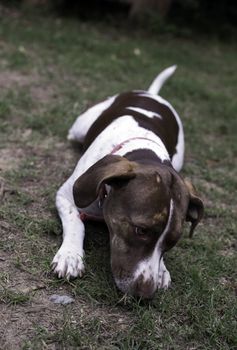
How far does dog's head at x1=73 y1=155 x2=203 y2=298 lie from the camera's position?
117 inches

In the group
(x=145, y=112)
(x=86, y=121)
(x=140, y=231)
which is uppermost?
(x=140, y=231)

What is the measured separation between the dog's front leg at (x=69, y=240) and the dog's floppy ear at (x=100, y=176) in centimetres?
31

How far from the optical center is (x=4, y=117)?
5.48 metres

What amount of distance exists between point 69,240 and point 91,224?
418mm

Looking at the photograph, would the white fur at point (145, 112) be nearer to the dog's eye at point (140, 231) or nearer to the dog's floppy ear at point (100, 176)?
the dog's floppy ear at point (100, 176)

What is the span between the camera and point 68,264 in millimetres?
3271

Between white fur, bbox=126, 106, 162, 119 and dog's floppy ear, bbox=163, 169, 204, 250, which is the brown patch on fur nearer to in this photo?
white fur, bbox=126, 106, 162, 119

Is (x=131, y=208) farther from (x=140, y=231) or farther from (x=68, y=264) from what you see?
(x=68, y=264)

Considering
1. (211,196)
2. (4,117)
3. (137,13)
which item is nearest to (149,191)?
(211,196)

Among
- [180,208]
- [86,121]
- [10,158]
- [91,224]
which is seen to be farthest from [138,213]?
[86,121]

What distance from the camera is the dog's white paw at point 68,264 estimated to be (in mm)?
3244

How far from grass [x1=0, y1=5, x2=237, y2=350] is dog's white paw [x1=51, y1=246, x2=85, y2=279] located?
0.05 m

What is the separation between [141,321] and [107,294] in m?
0.26

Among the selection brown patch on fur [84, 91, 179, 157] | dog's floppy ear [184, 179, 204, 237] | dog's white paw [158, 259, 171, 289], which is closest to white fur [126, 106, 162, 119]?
brown patch on fur [84, 91, 179, 157]
